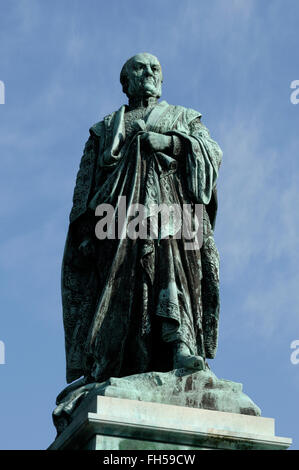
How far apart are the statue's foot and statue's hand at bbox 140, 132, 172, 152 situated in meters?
2.42

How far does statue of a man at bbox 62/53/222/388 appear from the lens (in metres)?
11.7

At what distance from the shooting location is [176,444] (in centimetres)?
1054

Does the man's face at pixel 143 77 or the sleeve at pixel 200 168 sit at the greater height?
the man's face at pixel 143 77

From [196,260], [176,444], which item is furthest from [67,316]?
[176,444]

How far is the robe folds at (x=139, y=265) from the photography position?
11.7 metres

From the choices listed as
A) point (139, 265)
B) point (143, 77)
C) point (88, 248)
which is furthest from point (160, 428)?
point (143, 77)

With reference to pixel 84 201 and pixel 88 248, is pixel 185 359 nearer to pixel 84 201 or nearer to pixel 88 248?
pixel 88 248

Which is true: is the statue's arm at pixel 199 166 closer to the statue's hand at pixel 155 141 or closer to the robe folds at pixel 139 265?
the robe folds at pixel 139 265

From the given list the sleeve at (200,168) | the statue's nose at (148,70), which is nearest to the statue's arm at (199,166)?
the sleeve at (200,168)

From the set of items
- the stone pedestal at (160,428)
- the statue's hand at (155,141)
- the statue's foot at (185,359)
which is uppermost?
the statue's hand at (155,141)

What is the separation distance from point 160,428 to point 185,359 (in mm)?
1057

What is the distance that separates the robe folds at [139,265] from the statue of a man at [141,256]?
1 centimetres

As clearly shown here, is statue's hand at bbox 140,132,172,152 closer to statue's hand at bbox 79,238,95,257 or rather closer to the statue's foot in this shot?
→ statue's hand at bbox 79,238,95,257
